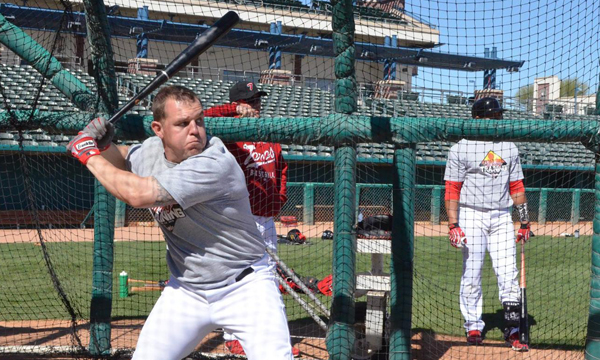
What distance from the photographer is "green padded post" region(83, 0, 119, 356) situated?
4.03m

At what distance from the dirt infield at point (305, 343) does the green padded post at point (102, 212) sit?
0.30 metres

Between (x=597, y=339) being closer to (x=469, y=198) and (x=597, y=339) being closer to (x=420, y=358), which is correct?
(x=420, y=358)

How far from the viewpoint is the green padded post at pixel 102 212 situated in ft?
13.2

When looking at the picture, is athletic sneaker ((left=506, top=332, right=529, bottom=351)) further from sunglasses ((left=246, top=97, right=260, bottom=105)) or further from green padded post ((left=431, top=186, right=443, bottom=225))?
green padded post ((left=431, top=186, right=443, bottom=225))

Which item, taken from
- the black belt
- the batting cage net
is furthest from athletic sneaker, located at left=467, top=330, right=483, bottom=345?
the black belt

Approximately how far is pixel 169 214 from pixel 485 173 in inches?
126

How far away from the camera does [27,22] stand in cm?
727

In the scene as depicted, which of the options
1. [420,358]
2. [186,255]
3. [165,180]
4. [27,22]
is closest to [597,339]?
[420,358]

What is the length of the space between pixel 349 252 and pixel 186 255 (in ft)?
4.19

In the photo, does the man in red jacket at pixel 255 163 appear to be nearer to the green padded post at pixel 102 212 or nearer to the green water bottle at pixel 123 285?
the green padded post at pixel 102 212

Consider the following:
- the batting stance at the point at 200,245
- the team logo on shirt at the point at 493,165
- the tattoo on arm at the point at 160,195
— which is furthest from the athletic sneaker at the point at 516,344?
the tattoo on arm at the point at 160,195

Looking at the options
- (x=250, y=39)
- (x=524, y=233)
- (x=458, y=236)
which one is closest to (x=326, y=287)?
(x=458, y=236)

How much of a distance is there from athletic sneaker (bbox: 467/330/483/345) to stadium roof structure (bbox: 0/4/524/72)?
2.09 m

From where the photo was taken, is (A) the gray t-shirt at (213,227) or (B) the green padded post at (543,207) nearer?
(A) the gray t-shirt at (213,227)
